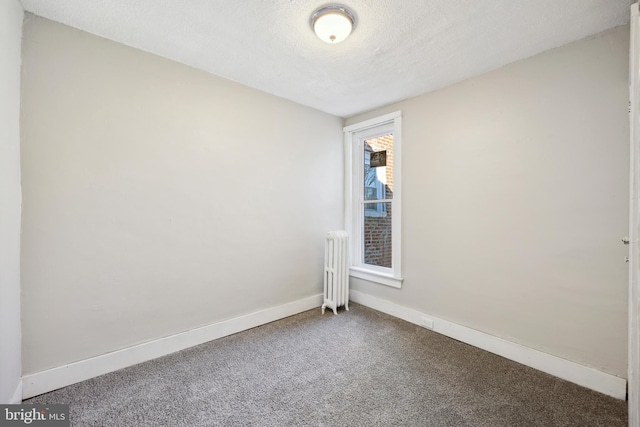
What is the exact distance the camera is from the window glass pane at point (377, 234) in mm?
3221

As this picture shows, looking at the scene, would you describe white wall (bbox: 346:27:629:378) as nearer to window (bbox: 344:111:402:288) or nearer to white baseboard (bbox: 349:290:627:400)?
white baseboard (bbox: 349:290:627:400)

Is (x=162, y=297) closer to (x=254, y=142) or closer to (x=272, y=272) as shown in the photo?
(x=272, y=272)

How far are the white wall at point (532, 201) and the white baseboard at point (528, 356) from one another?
5 cm

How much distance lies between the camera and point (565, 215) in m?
1.96

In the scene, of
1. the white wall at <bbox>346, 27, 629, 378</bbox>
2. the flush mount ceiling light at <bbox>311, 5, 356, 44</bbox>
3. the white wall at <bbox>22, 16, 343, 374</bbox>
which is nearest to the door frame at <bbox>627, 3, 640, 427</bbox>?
the white wall at <bbox>346, 27, 629, 378</bbox>

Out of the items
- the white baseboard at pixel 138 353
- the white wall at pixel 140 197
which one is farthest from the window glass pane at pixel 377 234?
the white baseboard at pixel 138 353

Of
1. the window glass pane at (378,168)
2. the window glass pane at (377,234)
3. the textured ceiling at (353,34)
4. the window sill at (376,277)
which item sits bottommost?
the window sill at (376,277)

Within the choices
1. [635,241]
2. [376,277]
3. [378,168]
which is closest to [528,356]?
[635,241]

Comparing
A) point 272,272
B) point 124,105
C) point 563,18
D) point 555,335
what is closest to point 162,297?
point 272,272

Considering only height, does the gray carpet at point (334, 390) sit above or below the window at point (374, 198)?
below

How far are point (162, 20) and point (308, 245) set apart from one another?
231 centimetres

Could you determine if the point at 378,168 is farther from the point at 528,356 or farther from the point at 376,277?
the point at 528,356

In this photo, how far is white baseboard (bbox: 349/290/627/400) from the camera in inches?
69.9
